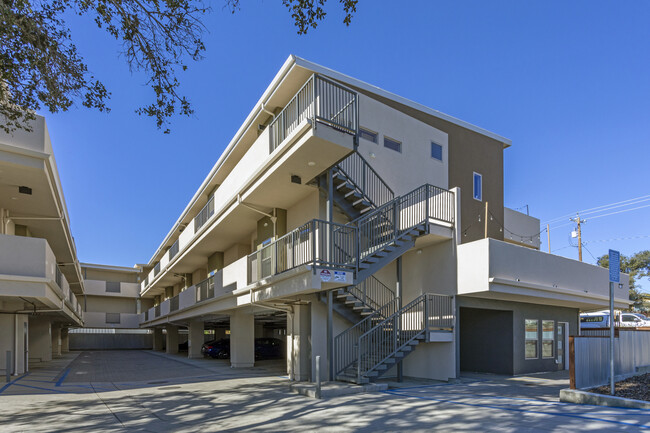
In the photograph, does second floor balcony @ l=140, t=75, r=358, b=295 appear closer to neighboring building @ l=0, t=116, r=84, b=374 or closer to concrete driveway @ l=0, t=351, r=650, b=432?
neighboring building @ l=0, t=116, r=84, b=374

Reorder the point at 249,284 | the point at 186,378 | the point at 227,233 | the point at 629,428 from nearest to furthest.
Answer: the point at 629,428
the point at 249,284
the point at 186,378
the point at 227,233

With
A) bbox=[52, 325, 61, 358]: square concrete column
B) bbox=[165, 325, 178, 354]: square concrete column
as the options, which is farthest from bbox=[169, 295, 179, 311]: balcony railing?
bbox=[52, 325, 61, 358]: square concrete column

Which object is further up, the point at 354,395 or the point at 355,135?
the point at 355,135

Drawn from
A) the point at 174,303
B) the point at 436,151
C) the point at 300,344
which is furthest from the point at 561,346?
the point at 174,303

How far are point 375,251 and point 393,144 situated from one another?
18.9ft

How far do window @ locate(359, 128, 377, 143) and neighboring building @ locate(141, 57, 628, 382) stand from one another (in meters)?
0.07

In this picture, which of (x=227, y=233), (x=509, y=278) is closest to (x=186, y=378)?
(x=227, y=233)

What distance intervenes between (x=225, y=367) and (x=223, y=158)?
9.50 m

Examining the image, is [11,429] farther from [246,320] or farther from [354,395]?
[246,320]

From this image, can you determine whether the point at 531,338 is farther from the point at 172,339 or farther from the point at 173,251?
the point at 172,339

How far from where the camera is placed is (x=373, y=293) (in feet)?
51.4

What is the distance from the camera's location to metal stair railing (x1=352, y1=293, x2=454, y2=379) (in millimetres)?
13117

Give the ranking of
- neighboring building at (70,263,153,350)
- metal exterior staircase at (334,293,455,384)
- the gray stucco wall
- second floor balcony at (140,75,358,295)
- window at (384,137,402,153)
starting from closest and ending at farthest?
second floor balcony at (140,75,358,295) < metal exterior staircase at (334,293,455,384) < the gray stucco wall < window at (384,137,402,153) < neighboring building at (70,263,153,350)

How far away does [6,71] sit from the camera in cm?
824
